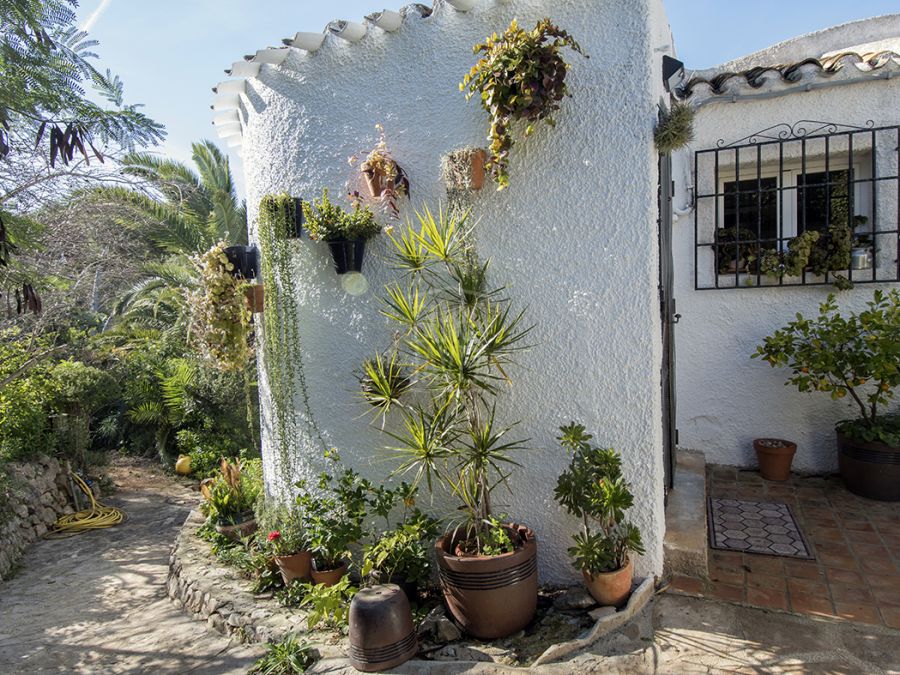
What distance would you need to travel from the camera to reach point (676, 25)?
217 inches

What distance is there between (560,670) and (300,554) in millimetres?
2231

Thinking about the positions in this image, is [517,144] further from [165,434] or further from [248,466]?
[165,434]

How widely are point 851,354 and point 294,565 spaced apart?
4951 mm

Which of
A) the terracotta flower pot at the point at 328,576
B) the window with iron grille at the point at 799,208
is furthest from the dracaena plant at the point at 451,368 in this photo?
the window with iron grille at the point at 799,208

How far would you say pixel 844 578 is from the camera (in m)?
3.94

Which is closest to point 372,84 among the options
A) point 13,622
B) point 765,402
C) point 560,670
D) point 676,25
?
point 676,25

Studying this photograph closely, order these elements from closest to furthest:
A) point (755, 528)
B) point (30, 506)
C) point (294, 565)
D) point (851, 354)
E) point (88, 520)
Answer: point (294, 565)
point (755, 528)
point (851, 354)
point (30, 506)
point (88, 520)

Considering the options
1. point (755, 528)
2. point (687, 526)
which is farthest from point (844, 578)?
point (687, 526)

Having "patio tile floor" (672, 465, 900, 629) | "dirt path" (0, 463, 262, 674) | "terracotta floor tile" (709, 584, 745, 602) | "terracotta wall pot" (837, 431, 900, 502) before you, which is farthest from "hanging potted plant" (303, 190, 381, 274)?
"terracotta wall pot" (837, 431, 900, 502)

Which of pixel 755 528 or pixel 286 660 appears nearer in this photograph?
pixel 286 660

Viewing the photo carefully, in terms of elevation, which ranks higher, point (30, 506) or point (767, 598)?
point (767, 598)

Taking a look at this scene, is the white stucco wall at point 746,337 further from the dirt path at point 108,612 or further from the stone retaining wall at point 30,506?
the stone retaining wall at point 30,506

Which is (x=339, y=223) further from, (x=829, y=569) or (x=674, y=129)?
(x=829, y=569)

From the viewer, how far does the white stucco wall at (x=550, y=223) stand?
12.5 ft
